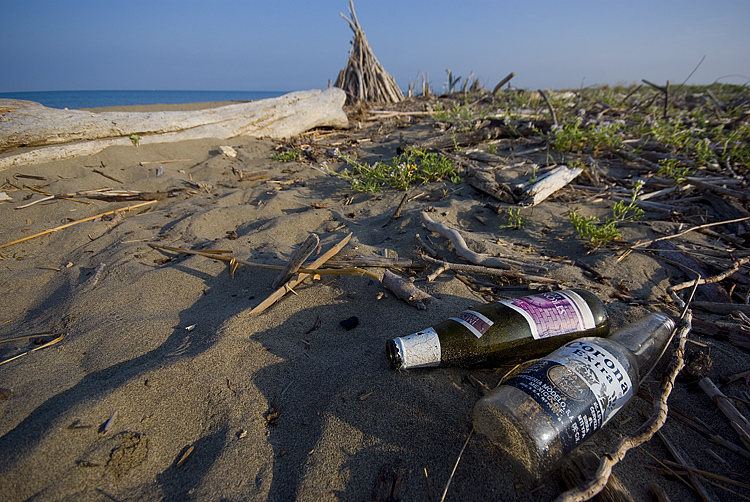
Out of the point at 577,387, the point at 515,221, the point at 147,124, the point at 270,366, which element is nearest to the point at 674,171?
the point at 515,221

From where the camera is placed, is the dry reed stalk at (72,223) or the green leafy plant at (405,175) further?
the green leafy plant at (405,175)

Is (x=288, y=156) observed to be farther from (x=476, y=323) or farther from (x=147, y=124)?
(x=476, y=323)

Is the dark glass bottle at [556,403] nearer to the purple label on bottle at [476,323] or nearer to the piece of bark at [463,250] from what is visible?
the purple label on bottle at [476,323]

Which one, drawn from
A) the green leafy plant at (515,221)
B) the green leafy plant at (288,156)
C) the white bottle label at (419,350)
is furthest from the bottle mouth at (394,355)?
the green leafy plant at (288,156)

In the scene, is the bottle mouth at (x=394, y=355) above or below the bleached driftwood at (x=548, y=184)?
below

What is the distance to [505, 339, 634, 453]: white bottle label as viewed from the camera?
1193mm

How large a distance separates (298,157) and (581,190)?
3878 mm

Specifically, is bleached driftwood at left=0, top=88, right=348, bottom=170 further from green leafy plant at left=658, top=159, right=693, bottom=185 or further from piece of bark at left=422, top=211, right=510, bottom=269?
green leafy plant at left=658, top=159, right=693, bottom=185

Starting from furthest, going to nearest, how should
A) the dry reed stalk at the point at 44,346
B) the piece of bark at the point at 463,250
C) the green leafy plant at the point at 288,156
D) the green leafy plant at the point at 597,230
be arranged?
1. the green leafy plant at the point at 288,156
2. the green leafy plant at the point at 597,230
3. the piece of bark at the point at 463,250
4. the dry reed stalk at the point at 44,346

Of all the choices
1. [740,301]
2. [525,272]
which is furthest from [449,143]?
[740,301]

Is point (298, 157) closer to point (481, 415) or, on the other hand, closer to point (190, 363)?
point (190, 363)

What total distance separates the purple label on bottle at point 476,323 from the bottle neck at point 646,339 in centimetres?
53

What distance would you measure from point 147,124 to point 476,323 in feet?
19.6

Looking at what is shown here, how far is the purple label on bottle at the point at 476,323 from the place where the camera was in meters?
1.60
